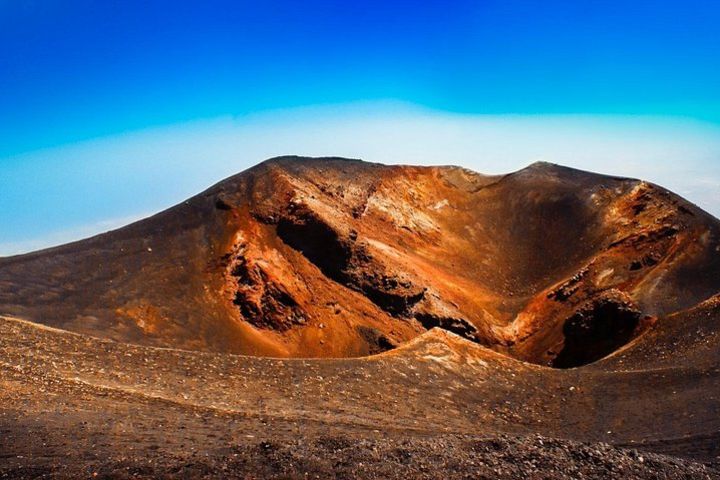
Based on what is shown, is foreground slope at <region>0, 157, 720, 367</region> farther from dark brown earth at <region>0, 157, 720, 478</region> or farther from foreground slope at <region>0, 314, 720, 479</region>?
foreground slope at <region>0, 314, 720, 479</region>

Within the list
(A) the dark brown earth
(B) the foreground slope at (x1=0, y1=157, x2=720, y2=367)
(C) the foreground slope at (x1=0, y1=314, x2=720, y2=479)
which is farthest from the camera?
(B) the foreground slope at (x1=0, y1=157, x2=720, y2=367)

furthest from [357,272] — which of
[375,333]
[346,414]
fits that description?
[346,414]

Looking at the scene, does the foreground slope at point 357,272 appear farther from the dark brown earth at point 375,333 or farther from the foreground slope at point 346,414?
the foreground slope at point 346,414

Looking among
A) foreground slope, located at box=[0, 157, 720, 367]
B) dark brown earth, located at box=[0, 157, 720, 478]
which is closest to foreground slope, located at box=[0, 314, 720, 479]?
dark brown earth, located at box=[0, 157, 720, 478]

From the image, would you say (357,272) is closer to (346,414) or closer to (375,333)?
(375,333)

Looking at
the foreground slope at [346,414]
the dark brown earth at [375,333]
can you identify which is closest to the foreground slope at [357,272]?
the dark brown earth at [375,333]
